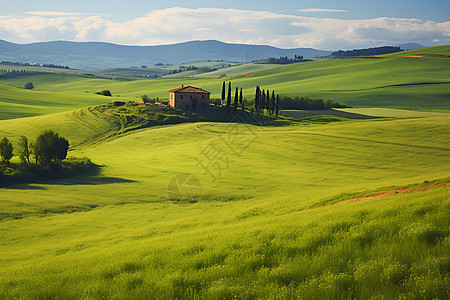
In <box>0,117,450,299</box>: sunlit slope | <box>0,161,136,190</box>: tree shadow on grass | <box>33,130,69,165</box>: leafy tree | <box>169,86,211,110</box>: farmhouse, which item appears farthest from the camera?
<box>169,86,211,110</box>: farmhouse

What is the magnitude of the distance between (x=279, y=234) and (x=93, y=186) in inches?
1266

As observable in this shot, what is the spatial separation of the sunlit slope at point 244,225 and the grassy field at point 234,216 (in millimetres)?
76

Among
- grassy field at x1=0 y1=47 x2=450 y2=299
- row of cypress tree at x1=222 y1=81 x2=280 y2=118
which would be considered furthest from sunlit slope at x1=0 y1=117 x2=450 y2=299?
row of cypress tree at x1=222 y1=81 x2=280 y2=118

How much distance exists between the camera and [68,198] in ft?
120

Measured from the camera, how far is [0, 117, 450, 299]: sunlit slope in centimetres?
1175

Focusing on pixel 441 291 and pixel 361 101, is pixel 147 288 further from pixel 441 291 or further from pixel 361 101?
pixel 361 101

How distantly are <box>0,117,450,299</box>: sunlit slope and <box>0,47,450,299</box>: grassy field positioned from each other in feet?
0.25

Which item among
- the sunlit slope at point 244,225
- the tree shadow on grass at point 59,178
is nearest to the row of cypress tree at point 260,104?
the sunlit slope at point 244,225

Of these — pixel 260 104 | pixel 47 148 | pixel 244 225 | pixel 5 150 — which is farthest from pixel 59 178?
pixel 260 104

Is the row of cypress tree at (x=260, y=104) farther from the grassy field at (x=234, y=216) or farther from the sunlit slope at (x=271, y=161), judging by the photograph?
the sunlit slope at (x=271, y=161)

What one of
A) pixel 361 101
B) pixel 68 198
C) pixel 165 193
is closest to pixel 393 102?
pixel 361 101

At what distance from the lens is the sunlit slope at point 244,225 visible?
11.8 m

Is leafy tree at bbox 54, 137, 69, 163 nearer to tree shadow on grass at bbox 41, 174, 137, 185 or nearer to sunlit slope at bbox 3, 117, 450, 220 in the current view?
tree shadow on grass at bbox 41, 174, 137, 185

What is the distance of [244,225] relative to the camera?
69.9 feet
